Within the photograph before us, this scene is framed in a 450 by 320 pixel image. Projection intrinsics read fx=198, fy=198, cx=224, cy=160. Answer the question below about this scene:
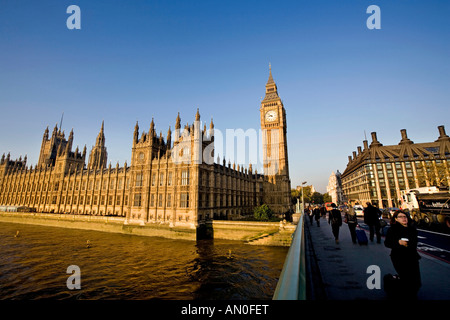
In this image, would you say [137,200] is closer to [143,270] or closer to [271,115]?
[143,270]

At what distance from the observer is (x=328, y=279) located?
5391 mm

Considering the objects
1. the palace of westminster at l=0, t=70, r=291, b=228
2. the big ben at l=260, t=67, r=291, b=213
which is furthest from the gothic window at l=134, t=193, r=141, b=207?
the big ben at l=260, t=67, r=291, b=213

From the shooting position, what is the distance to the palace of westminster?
4125 centimetres

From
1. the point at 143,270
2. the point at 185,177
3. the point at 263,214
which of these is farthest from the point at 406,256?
the point at 263,214

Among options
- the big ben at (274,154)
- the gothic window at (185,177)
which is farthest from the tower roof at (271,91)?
the gothic window at (185,177)

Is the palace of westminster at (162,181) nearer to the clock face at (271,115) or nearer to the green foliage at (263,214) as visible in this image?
the clock face at (271,115)

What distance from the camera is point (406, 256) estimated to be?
14.7 ft

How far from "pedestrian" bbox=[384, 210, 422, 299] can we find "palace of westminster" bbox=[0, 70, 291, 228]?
35487 millimetres

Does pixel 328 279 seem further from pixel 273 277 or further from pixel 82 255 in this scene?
pixel 82 255

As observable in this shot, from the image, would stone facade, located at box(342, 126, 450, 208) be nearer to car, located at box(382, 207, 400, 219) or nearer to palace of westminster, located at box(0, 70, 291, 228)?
palace of westminster, located at box(0, 70, 291, 228)

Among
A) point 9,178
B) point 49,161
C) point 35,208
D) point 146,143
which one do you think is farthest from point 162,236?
point 9,178

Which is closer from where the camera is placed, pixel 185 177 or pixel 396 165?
pixel 185 177

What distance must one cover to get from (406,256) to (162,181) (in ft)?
143

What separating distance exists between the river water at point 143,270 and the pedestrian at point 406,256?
15.6 metres
